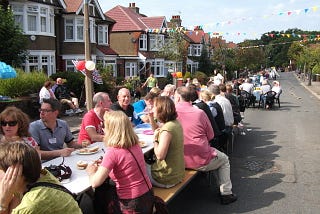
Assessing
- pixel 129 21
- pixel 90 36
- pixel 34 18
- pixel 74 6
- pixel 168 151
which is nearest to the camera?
pixel 168 151

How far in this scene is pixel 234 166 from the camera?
7.57m

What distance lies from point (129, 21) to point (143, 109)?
33610mm

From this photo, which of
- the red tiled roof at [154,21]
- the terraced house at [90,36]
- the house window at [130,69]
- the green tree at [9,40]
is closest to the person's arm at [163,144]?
the terraced house at [90,36]

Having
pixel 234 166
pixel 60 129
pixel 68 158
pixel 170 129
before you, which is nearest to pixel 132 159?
pixel 170 129

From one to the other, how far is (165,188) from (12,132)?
203 centimetres

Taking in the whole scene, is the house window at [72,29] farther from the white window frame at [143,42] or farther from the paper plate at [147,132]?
the paper plate at [147,132]

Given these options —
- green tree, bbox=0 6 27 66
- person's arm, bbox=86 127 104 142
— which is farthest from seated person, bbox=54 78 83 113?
person's arm, bbox=86 127 104 142

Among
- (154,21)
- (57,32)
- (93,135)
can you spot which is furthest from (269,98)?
(154,21)

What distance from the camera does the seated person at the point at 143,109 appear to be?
7.54 metres

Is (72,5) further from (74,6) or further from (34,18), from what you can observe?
(34,18)

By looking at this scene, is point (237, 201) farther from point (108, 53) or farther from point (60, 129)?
point (108, 53)

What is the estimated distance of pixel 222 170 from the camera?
568 cm

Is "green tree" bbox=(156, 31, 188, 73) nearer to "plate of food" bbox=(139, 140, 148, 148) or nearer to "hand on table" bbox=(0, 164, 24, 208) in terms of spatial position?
"plate of food" bbox=(139, 140, 148, 148)

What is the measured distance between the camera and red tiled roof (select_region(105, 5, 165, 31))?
40000 millimetres
